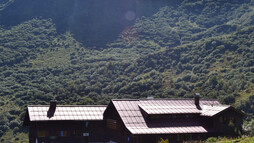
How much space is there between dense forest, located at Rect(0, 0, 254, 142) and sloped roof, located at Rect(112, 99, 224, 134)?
52.8ft

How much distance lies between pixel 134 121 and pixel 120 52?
7523 centimetres

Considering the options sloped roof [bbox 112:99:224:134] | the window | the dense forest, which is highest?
the dense forest

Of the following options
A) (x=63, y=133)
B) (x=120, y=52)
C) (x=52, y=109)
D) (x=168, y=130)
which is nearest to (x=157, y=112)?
(x=168, y=130)

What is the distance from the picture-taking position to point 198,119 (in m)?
38.5

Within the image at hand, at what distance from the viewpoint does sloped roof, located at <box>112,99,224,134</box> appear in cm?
3590

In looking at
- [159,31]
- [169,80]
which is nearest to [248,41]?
[169,80]

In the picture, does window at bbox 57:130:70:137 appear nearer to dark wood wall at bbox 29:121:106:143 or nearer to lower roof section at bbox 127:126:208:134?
dark wood wall at bbox 29:121:106:143

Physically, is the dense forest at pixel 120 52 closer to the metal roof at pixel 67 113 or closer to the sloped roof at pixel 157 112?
the sloped roof at pixel 157 112

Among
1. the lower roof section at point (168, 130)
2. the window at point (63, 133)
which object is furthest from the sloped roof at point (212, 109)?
the window at point (63, 133)

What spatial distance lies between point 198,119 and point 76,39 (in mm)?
84983

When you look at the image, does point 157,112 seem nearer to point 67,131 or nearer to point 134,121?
point 134,121

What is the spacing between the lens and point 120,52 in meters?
111

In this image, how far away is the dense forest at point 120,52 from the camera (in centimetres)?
7288

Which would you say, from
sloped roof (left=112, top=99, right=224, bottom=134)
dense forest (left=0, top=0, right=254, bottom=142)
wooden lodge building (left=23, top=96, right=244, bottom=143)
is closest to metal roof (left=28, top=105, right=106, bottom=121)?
wooden lodge building (left=23, top=96, right=244, bottom=143)
